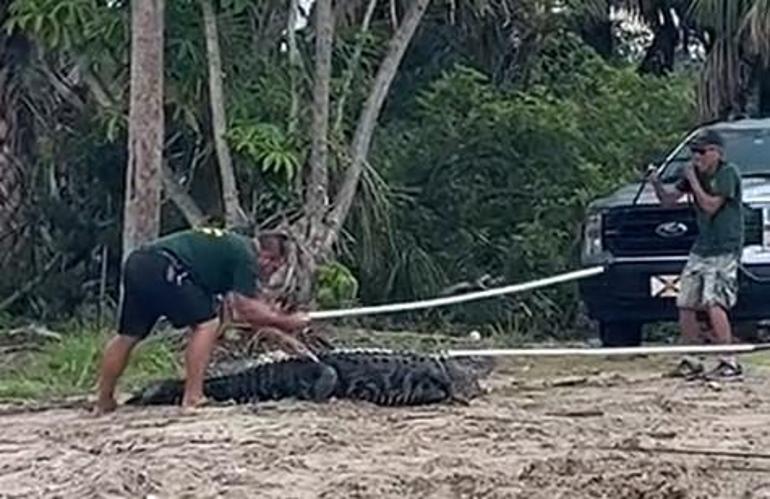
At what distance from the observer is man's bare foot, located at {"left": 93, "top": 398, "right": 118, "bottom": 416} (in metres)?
10.2

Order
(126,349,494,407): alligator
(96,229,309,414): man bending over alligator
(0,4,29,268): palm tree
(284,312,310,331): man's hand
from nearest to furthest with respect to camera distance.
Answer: (96,229,309,414): man bending over alligator, (284,312,310,331): man's hand, (126,349,494,407): alligator, (0,4,29,268): palm tree

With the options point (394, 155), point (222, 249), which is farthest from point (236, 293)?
point (394, 155)

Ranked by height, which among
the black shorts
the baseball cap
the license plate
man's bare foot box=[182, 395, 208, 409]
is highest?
the baseball cap

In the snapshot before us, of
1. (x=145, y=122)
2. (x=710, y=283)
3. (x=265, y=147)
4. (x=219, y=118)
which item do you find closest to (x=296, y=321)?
(x=145, y=122)

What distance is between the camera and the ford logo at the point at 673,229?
1352cm

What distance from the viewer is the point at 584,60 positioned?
20.1 meters

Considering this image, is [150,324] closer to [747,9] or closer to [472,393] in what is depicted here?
[472,393]

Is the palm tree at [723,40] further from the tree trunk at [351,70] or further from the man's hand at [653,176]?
the man's hand at [653,176]

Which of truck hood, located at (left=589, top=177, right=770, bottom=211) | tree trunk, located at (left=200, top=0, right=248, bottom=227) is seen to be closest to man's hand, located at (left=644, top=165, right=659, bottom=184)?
truck hood, located at (left=589, top=177, right=770, bottom=211)

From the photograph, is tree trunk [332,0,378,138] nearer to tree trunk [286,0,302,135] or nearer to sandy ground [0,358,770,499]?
tree trunk [286,0,302,135]

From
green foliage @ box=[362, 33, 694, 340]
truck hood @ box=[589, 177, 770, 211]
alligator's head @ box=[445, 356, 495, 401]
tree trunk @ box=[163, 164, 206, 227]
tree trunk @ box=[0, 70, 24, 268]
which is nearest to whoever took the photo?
alligator's head @ box=[445, 356, 495, 401]

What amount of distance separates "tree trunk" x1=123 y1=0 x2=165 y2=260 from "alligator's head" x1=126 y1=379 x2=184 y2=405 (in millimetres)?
2388

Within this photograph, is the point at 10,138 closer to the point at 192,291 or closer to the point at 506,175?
the point at 506,175

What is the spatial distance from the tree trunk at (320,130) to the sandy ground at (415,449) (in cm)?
352
